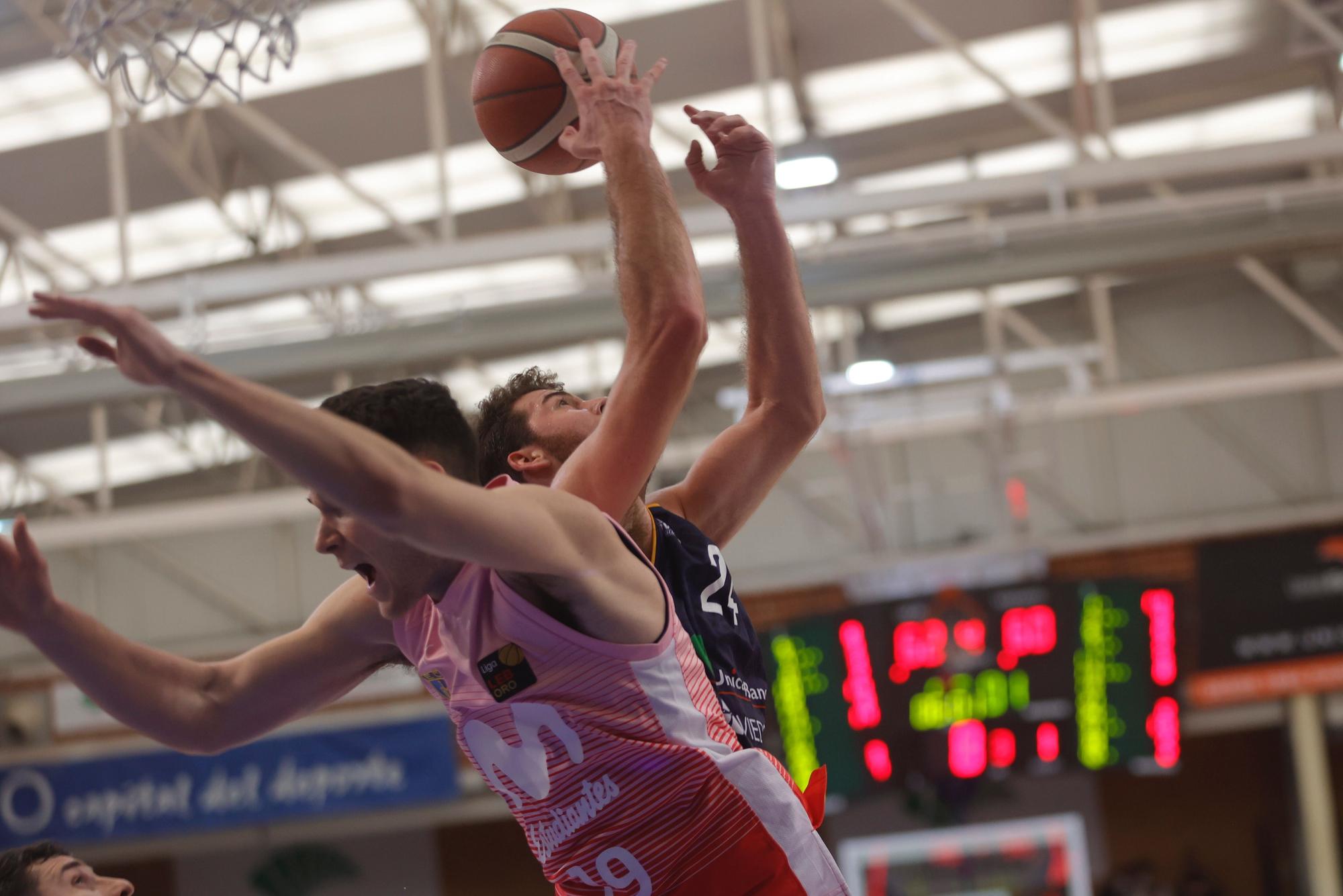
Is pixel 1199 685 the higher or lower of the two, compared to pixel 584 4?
lower

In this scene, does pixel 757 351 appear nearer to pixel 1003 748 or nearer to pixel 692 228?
pixel 692 228

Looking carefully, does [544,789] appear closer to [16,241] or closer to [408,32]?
[408,32]

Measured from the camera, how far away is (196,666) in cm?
249

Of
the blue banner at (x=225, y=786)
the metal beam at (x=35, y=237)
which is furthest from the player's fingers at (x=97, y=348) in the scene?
the blue banner at (x=225, y=786)

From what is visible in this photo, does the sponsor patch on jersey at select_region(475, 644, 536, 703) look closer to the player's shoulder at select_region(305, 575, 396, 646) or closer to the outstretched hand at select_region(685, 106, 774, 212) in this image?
the player's shoulder at select_region(305, 575, 396, 646)

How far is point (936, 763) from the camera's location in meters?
9.24

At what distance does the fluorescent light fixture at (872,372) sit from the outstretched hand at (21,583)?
7.68m

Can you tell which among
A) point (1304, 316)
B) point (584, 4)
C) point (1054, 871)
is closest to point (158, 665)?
point (584, 4)

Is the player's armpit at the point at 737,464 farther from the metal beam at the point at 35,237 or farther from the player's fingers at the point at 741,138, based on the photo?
the metal beam at the point at 35,237

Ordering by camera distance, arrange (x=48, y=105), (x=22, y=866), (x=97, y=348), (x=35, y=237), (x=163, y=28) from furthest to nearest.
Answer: (x=35, y=237)
(x=48, y=105)
(x=163, y=28)
(x=22, y=866)
(x=97, y=348)

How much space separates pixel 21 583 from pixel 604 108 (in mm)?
1292

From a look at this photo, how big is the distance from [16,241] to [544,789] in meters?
11.6

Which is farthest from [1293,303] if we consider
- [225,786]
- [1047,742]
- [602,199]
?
[225,786]

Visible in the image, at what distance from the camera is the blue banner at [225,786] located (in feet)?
43.1
